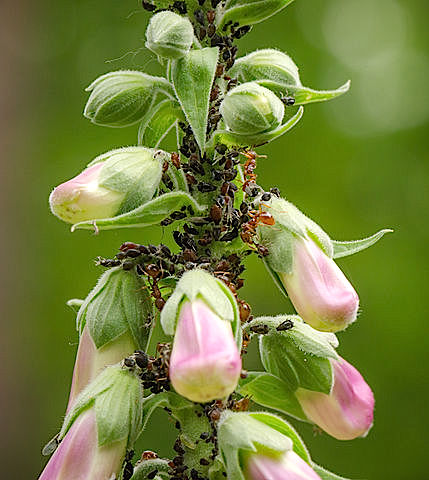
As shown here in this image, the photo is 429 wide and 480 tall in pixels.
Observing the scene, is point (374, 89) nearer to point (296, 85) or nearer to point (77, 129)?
point (77, 129)

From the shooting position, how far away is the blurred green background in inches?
157

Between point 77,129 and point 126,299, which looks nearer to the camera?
point 126,299

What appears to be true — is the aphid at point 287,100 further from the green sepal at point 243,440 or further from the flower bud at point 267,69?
the green sepal at point 243,440

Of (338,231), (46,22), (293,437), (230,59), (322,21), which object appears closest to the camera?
(293,437)

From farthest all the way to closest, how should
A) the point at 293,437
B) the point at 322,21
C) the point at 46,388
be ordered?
the point at 322,21, the point at 46,388, the point at 293,437

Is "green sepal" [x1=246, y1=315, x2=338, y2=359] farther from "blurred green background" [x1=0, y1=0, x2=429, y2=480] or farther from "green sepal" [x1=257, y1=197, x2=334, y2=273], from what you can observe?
"blurred green background" [x1=0, y1=0, x2=429, y2=480]

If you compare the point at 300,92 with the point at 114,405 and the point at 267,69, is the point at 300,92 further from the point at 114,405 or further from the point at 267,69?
the point at 114,405

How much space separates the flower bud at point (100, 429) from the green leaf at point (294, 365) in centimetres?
26

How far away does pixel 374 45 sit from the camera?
4828mm

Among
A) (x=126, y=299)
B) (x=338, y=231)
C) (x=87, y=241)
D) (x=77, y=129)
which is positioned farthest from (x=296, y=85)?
(x=77, y=129)

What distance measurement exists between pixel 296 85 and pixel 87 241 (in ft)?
10.0

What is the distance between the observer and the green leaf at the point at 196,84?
1312 mm

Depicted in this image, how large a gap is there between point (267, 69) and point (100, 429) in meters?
0.70

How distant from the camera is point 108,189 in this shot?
135 cm
